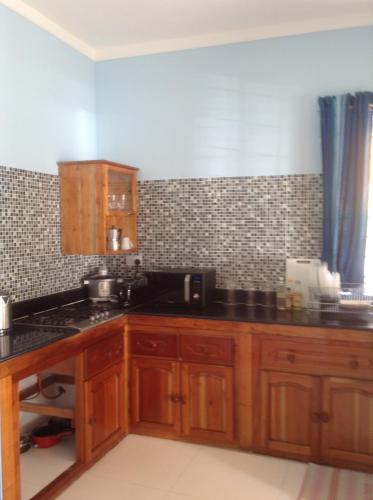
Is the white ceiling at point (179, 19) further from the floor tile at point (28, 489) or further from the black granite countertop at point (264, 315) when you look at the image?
the floor tile at point (28, 489)

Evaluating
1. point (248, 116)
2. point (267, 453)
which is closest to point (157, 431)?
point (267, 453)

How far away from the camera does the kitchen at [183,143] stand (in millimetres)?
2826

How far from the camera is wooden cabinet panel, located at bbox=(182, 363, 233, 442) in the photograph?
279cm

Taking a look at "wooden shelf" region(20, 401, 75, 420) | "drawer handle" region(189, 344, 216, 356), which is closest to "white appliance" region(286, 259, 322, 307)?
"drawer handle" region(189, 344, 216, 356)

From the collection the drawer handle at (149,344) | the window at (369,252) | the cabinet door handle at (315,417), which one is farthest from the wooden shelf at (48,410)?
the window at (369,252)

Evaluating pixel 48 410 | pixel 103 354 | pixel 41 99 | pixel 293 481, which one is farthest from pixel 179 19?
pixel 293 481

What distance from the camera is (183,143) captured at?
341cm

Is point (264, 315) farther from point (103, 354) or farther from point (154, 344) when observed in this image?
point (103, 354)

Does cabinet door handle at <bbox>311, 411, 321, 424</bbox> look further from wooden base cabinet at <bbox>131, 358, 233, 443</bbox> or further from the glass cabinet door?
the glass cabinet door

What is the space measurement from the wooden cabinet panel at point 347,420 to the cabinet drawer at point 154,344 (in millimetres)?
897

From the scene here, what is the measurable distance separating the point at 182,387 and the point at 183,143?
1.68 meters

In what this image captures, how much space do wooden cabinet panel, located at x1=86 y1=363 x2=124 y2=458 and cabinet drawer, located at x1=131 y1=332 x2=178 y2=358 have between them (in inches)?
6.1

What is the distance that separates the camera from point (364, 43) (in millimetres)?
2984

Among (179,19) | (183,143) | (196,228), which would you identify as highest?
(179,19)
